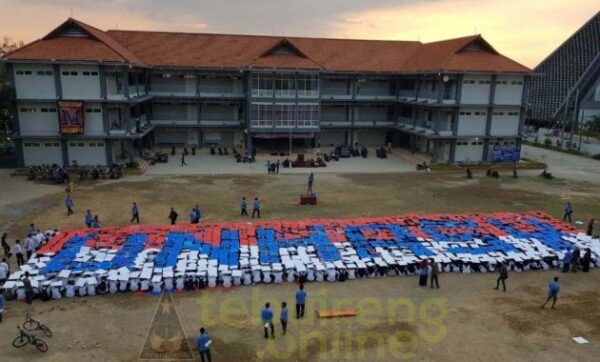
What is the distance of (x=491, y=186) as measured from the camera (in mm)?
43000

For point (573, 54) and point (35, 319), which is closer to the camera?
point (35, 319)

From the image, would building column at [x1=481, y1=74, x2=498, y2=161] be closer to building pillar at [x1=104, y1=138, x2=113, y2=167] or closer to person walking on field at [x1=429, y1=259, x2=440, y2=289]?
person walking on field at [x1=429, y1=259, x2=440, y2=289]

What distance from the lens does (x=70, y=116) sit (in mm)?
43500

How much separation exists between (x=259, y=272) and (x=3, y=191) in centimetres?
2654

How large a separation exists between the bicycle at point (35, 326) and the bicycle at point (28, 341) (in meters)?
0.51

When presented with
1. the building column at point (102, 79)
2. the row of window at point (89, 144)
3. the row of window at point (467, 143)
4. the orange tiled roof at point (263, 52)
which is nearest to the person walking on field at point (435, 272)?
the orange tiled roof at point (263, 52)

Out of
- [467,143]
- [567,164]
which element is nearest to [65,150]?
[467,143]

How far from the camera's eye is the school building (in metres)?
43.7

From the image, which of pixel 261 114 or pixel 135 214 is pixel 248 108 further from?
pixel 135 214

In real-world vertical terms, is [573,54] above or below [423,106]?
above

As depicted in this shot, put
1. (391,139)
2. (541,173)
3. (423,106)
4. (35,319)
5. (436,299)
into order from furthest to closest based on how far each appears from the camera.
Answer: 1. (391,139)
2. (423,106)
3. (541,173)
4. (436,299)
5. (35,319)

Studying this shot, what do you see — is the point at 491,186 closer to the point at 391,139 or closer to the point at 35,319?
the point at 391,139

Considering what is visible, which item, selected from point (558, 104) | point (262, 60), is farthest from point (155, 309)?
point (558, 104)

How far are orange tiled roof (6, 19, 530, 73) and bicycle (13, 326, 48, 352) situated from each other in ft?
105
